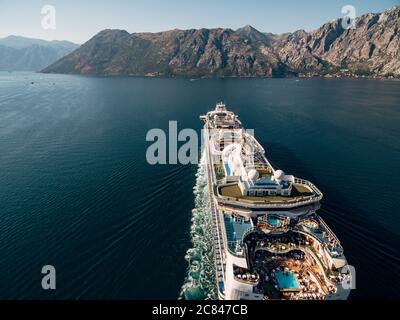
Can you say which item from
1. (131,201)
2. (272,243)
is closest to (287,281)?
(272,243)

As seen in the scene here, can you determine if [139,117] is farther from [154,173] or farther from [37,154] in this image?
[154,173]

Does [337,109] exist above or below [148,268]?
above

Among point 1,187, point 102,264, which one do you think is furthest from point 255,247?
point 1,187

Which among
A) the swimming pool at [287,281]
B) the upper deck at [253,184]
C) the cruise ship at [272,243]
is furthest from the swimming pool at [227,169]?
the swimming pool at [287,281]

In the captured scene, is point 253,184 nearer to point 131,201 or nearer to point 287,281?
point 287,281

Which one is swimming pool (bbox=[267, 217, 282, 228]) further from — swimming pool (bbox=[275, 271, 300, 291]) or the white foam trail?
the white foam trail

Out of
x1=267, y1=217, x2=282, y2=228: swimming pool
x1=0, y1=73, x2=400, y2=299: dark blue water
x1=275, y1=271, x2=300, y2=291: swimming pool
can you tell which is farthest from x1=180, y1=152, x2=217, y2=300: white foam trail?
x1=267, y1=217, x2=282, y2=228: swimming pool
